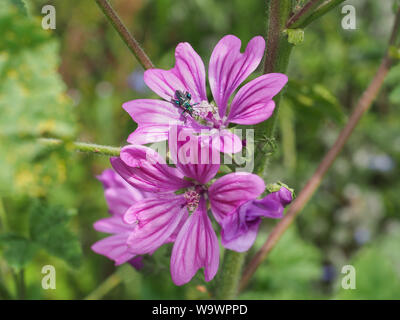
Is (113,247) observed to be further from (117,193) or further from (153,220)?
(153,220)

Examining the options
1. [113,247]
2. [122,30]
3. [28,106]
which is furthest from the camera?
[113,247]

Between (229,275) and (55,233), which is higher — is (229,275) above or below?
below

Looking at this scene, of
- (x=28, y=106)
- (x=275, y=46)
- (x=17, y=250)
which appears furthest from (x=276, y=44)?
(x=17, y=250)

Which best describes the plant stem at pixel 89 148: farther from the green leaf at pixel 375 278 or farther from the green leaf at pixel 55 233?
the green leaf at pixel 375 278

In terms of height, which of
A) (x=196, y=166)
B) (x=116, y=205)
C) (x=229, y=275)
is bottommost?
(x=229, y=275)

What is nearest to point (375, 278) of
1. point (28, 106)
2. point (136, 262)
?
point (136, 262)

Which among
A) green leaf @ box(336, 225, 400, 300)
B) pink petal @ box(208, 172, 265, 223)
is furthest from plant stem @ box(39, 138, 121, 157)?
green leaf @ box(336, 225, 400, 300)

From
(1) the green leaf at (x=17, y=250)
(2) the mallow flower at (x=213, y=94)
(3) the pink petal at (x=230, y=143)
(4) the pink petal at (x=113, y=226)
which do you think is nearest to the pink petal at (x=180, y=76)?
(2) the mallow flower at (x=213, y=94)

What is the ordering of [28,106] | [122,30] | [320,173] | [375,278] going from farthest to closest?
[375,278] < [320,173] < [122,30] < [28,106]

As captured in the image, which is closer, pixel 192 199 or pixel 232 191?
pixel 232 191
